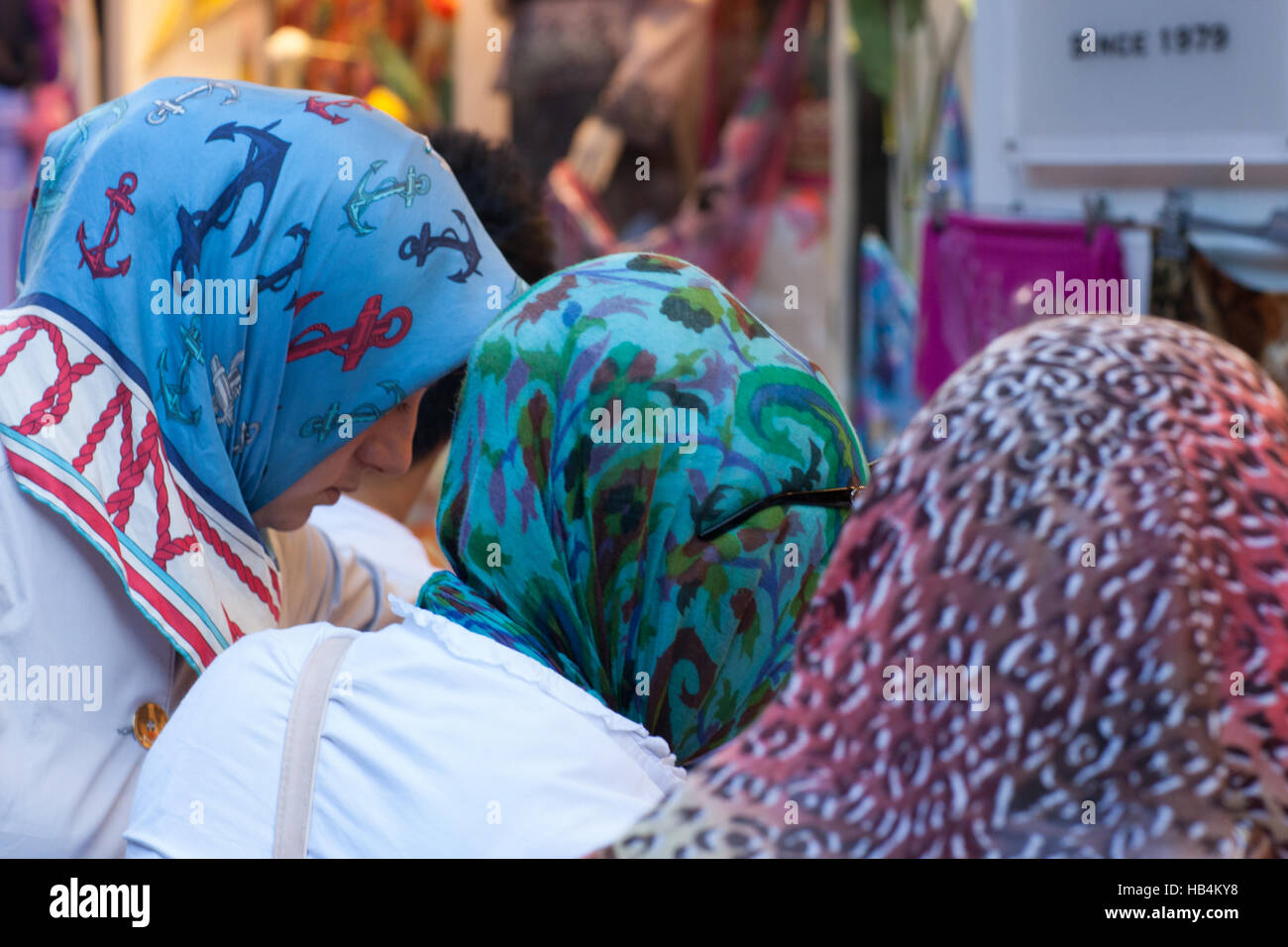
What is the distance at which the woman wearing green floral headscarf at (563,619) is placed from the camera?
66cm

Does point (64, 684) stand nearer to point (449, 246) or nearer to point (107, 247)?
point (107, 247)

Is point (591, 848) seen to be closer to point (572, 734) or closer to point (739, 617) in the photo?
point (572, 734)

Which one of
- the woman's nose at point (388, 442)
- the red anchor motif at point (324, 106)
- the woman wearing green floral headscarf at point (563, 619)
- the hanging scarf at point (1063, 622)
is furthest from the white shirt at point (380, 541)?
the hanging scarf at point (1063, 622)

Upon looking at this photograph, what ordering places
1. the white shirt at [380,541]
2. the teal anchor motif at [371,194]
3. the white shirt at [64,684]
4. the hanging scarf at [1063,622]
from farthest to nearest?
the white shirt at [380,541], the teal anchor motif at [371,194], the white shirt at [64,684], the hanging scarf at [1063,622]

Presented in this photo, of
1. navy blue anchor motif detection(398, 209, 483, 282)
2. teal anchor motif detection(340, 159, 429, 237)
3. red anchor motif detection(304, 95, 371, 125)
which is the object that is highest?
red anchor motif detection(304, 95, 371, 125)

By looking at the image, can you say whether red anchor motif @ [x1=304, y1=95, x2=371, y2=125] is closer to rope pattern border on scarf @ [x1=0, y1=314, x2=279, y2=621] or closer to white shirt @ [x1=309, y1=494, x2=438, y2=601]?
rope pattern border on scarf @ [x1=0, y1=314, x2=279, y2=621]

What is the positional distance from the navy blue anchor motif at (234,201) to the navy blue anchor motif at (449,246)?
0.10 meters

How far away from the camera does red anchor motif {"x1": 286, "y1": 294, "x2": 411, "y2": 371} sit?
3.31 feet

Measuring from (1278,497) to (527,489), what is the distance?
39 cm

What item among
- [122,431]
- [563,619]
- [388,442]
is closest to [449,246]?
[388,442]

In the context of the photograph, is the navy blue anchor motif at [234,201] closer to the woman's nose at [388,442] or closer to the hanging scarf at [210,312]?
the hanging scarf at [210,312]

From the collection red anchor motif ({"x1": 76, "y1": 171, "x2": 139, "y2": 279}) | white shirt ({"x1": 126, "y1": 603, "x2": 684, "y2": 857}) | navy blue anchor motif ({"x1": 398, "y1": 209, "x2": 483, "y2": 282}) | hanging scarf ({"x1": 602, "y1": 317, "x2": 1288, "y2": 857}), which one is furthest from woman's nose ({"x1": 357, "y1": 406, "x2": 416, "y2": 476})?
hanging scarf ({"x1": 602, "y1": 317, "x2": 1288, "y2": 857})

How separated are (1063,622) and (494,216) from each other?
105cm
